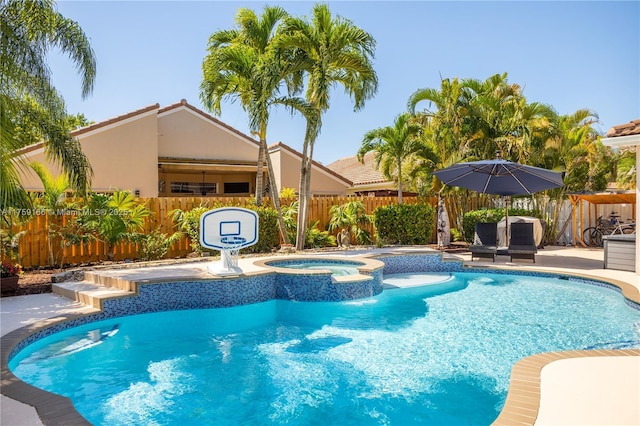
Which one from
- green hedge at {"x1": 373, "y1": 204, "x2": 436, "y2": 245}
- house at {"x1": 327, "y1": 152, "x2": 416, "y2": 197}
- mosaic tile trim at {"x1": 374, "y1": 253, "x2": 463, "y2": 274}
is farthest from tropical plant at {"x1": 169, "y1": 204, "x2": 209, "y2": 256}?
house at {"x1": 327, "y1": 152, "x2": 416, "y2": 197}

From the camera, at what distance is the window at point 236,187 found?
88.8 ft

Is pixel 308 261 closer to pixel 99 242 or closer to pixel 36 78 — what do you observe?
pixel 99 242

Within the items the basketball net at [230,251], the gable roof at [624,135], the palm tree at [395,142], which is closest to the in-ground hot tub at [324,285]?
the basketball net at [230,251]

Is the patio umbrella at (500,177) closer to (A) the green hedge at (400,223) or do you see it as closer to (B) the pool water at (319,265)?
(A) the green hedge at (400,223)

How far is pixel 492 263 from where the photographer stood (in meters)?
14.5

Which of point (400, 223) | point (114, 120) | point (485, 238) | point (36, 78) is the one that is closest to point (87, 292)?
point (36, 78)

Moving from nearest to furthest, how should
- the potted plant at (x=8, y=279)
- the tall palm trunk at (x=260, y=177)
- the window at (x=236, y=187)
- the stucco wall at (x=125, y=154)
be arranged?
1. the potted plant at (x=8, y=279)
2. the tall palm trunk at (x=260, y=177)
3. the stucco wall at (x=125, y=154)
4. the window at (x=236, y=187)

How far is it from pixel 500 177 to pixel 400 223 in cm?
440

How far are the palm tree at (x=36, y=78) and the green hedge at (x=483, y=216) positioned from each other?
1408 cm

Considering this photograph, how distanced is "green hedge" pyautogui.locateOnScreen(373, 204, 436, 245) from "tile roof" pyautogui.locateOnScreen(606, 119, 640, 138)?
25.7 feet

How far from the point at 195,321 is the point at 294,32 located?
10022mm

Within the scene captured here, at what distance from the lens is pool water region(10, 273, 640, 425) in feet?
16.6

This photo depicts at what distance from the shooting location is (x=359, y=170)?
33.3 m

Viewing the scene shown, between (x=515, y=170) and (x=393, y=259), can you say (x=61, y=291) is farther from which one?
(x=515, y=170)
